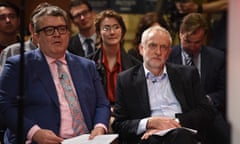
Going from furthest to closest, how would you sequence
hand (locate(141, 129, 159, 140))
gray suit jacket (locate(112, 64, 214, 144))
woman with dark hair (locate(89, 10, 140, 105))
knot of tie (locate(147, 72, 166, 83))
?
woman with dark hair (locate(89, 10, 140, 105)) → knot of tie (locate(147, 72, 166, 83)) → gray suit jacket (locate(112, 64, 214, 144)) → hand (locate(141, 129, 159, 140))

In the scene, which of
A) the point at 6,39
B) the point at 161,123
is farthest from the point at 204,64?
the point at 6,39

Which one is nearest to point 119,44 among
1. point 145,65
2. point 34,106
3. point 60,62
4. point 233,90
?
point 145,65

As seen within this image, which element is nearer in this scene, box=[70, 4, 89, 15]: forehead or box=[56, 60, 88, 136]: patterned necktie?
box=[56, 60, 88, 136]: patterned necktie

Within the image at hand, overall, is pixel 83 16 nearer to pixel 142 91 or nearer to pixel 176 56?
pixel 176 56

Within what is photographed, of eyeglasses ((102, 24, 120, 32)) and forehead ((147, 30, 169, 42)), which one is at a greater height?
eyeglasses ((102, 24, 120, 32))

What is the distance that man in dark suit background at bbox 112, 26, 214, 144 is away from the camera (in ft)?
9.13

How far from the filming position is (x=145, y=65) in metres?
2.91

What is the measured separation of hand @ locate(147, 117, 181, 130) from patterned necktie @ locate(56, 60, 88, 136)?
373 mm

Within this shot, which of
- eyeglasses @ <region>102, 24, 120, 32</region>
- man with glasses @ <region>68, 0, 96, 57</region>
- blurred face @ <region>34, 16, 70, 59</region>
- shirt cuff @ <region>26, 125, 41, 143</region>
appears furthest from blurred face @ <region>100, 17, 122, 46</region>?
shirt cuff @ <region>26, 125, 41, 143</region>

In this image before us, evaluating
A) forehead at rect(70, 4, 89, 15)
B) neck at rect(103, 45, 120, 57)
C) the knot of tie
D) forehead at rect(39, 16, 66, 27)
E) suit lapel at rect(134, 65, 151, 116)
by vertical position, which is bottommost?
suit lapel at rect(134, 65, 151, 116)

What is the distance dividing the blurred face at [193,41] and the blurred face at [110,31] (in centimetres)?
49

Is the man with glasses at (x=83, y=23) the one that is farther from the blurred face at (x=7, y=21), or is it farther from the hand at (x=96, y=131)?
the hand at (x=96, y=131)

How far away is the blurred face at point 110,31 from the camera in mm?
3402

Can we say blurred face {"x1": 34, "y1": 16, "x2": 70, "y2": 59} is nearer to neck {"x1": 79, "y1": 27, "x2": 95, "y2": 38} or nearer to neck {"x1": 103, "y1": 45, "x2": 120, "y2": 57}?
neck {"x1": 103, "y1": 45, "x2": 120, "y2": 57}
